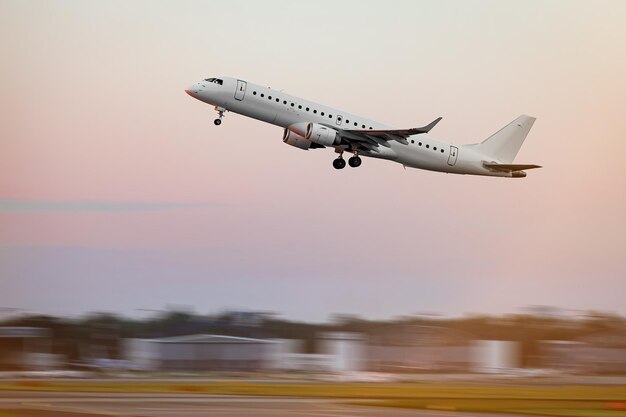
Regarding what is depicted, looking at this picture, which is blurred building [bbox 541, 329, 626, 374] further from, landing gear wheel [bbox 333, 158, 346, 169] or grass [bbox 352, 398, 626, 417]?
grass [bbox 352, 398, 626, 417]

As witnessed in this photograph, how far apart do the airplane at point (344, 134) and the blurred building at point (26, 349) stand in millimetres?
33129

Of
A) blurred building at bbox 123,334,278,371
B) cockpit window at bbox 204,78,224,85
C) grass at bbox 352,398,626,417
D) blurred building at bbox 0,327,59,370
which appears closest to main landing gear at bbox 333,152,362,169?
cockpit window at bbox 204,78,224,85

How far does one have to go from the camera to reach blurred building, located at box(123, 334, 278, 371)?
91.7 metres

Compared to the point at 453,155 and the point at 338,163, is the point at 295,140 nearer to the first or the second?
the point at 338,163

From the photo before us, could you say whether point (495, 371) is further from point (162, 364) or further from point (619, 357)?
point (162, 364)

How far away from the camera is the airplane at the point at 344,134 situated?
65688 mm

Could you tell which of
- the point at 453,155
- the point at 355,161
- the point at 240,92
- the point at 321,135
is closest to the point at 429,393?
the point at 355,161

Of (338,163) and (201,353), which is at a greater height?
(338,163)

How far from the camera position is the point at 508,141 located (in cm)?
7856

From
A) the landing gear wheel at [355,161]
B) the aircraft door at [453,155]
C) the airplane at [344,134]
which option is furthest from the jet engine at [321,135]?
the aircraft door at [453,155]

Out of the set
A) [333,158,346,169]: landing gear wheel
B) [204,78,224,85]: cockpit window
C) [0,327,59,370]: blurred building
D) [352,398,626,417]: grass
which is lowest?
[352,398,626,417]: grass

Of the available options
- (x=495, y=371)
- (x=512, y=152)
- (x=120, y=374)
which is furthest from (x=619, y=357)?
(x=120, y=374)

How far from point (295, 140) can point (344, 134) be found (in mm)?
3291

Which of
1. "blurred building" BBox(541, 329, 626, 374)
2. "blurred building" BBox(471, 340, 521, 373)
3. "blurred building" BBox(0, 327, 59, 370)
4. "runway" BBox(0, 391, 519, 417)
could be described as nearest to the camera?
"runway" BBox(0, 391, 519, 417)
